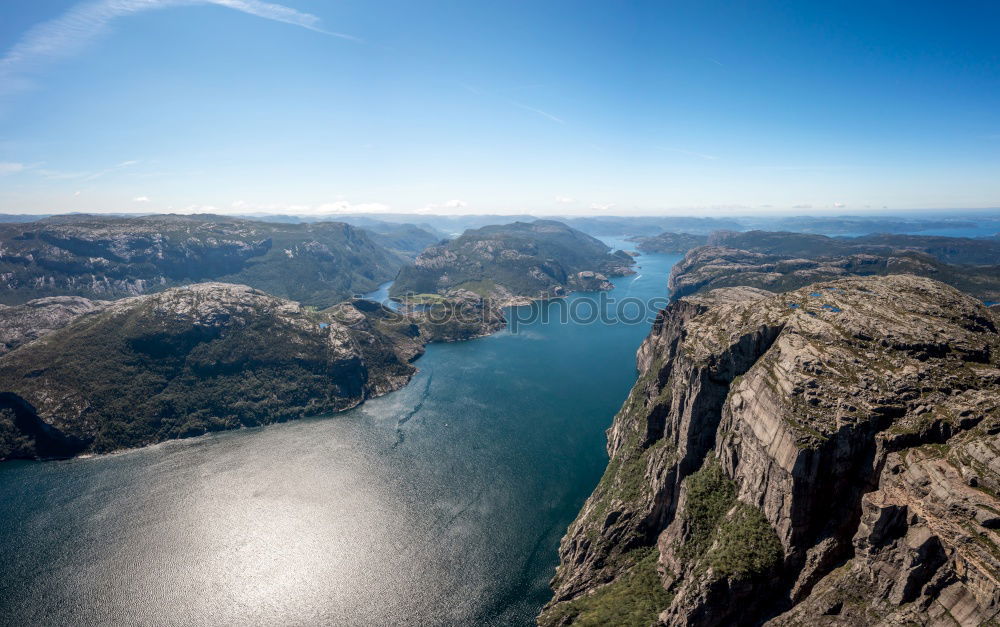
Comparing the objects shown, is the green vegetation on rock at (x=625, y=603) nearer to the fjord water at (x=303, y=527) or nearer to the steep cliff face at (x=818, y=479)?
the steep cliff face at (x=818, y=479)

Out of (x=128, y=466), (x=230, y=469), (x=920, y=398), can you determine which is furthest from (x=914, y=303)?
(x=128, y=466)

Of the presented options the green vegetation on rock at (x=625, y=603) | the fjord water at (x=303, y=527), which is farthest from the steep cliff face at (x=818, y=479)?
the fjord water at (x=303, y=527)

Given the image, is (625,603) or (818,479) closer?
(818,479)

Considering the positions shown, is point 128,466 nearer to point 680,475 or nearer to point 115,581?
point 115,581

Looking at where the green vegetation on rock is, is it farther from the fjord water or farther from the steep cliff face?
the fjord water

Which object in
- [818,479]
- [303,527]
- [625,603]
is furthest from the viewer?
[303,527]

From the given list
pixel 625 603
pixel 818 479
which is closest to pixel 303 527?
pixel 625 603

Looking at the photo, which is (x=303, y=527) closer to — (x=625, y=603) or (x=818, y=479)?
(x=625, y=603)
